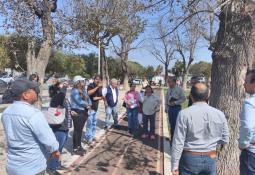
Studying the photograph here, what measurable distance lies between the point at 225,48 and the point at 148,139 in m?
5.80

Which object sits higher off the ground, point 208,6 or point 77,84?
point 208,6

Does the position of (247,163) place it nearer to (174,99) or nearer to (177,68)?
(174,99)

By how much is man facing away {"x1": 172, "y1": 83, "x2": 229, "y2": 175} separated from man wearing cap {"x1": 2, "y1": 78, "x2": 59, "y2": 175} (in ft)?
4.43

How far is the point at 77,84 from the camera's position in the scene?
9.67 metres

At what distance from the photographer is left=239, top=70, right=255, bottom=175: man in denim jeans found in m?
4.46

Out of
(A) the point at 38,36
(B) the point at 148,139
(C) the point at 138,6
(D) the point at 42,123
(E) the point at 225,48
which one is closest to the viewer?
(D) the point at 42,123

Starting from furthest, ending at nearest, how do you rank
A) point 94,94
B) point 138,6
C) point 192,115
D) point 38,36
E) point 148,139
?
point 148,139 → point 94,94 → point 38,36 → point 138,6 → point 192,115

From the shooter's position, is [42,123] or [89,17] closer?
[42,123]

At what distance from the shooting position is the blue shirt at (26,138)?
4.31 meters

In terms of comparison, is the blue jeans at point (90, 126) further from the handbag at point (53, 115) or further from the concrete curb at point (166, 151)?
the handbag at point (53, 115)

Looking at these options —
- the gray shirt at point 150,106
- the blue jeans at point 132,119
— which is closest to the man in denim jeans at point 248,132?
the gray shirt at point 150,106

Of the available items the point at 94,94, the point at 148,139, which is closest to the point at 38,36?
the point at 94,94

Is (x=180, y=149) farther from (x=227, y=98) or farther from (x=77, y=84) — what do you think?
(x=77, y=84)

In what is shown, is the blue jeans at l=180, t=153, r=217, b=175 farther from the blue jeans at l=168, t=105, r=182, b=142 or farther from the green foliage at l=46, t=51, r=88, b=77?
the green foliage at l=46, t=51, r=88, b=77
